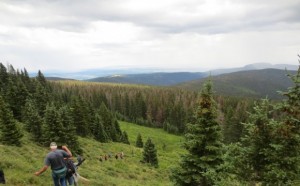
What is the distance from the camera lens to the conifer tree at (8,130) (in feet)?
113

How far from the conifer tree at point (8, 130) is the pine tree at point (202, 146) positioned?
2477 cm

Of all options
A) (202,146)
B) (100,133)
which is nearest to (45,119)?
(100,133)

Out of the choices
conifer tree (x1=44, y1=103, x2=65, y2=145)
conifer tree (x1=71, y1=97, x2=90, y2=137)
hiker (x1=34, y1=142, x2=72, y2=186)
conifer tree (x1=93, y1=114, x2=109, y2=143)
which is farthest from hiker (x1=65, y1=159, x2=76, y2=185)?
conifer tree (x1=93, y1=114, x2=109, y2=143)

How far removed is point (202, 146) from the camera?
1747cm

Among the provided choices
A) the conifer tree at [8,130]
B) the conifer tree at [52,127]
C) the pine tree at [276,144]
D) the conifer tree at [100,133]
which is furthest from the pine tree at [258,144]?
the conifer tree at [100,133]

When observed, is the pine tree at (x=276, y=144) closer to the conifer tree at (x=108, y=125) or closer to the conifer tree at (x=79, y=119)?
the conifer tree at (x=79, y=119)

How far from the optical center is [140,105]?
140500 mm

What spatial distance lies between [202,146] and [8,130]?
27237 millimetres

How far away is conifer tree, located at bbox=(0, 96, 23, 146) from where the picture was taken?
34.3 m

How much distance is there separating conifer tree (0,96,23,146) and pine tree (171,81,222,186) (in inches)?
975

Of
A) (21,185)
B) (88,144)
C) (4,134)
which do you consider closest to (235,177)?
(21,185)

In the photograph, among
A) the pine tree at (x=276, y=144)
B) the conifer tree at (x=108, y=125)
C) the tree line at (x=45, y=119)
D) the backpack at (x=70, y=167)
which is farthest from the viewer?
the conifer tree at (x=108, y=125)

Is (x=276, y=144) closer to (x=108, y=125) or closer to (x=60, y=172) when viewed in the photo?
(x=60, y=172)

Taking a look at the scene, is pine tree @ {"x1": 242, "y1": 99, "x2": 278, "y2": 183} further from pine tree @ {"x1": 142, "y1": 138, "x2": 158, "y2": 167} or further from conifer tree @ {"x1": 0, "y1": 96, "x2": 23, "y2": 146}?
pine tree @ {"x1": 142, "y1": 138, "x2": 158, "y2": 167}
